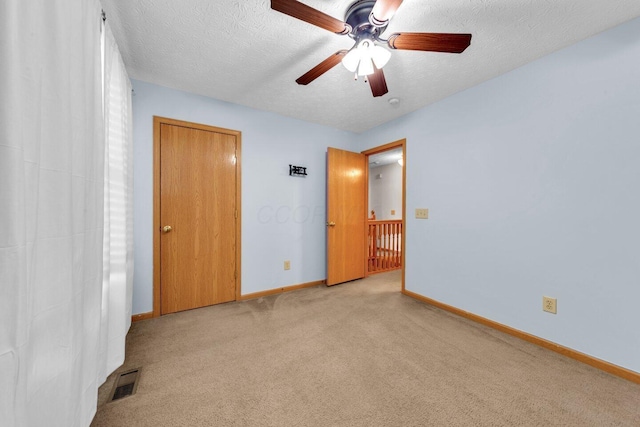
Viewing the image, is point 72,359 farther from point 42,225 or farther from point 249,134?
point 249,134

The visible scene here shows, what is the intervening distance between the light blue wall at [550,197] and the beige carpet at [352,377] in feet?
1.16

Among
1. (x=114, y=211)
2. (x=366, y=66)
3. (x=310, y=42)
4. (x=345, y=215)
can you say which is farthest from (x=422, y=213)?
(x=114, y=211)

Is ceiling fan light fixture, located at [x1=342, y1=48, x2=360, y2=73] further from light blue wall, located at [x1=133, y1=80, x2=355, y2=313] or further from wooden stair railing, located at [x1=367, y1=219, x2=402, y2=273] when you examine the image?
wooden stair railing, located at [x1=367, y1=219, x2=402, y2=273]

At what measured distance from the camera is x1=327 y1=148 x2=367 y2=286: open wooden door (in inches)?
133

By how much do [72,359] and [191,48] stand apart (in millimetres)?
2109

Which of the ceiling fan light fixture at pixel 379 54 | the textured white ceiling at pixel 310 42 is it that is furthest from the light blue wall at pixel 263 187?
the ceiling fan light fixture at pixel 379 54

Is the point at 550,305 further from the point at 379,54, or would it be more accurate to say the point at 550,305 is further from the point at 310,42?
the point at 310,42

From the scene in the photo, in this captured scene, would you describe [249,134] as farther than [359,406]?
Yes

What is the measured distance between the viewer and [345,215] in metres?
3.54

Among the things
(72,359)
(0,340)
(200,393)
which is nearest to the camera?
(0,340)

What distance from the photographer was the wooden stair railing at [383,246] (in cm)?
440

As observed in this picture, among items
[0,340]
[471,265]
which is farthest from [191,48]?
[471,265]

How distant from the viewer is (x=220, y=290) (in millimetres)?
2748

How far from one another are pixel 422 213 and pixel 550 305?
140 centimetres
